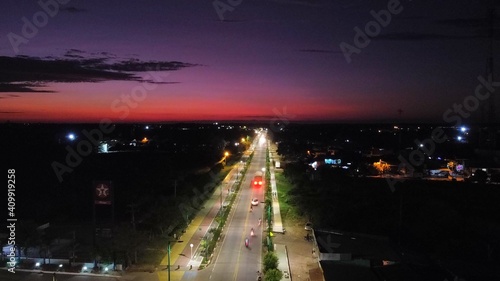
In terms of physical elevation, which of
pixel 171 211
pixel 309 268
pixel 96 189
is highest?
pixel 96 189

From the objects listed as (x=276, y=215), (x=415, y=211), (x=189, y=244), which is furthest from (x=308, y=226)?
(x=415, y=211)

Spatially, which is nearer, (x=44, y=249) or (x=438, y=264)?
(x=438, y=264)

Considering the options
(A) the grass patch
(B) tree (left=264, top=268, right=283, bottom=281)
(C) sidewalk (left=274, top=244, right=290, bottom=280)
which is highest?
(A) the grass patch

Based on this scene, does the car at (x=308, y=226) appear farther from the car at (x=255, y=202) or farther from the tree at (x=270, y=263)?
the tree at (x=270, y=263)

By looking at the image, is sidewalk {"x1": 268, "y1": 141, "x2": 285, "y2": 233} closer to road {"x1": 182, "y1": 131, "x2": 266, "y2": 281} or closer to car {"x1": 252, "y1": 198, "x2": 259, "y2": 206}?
road {"x1": 182, "y1": 131, "x2": 266, "y2": 281}

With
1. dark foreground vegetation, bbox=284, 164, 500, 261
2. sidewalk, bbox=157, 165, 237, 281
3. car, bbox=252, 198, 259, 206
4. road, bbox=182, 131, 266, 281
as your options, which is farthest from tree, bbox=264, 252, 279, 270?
car, bbox=252, 198, 259, 206

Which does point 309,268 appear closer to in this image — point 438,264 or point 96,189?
point 438,264

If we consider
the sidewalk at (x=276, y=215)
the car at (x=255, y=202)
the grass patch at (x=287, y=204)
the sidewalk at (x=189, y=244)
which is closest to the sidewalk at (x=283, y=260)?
the sidewalk at (x=276, y=215)

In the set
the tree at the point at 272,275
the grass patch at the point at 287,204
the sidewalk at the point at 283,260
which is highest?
the grass patch at the point at 287,204

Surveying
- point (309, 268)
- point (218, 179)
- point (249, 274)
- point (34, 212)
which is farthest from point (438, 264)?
point (218, 179)
